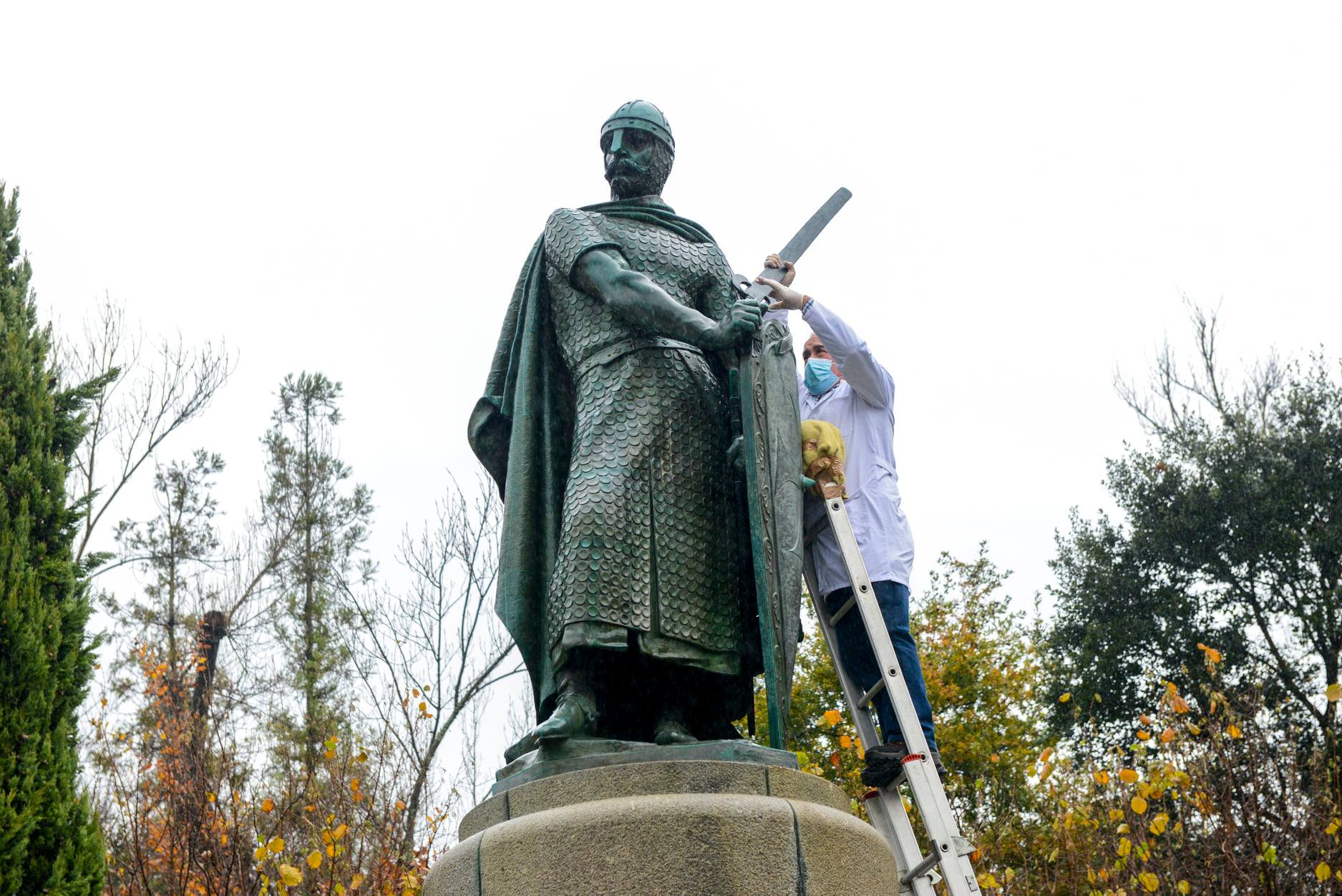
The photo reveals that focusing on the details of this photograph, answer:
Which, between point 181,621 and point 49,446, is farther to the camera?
point 181,621

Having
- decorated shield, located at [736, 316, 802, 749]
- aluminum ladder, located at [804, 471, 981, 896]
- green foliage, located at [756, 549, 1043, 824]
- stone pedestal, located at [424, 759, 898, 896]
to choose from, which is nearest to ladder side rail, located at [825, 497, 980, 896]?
aluminum ladder, located at [804, 471, 981, 896]

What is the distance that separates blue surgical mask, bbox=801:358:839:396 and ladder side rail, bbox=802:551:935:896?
3.31 ft

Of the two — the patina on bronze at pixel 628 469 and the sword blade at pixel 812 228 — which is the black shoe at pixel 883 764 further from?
the sword blade at pixel 812 228

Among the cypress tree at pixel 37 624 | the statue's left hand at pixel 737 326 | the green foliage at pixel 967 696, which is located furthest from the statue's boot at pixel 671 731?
the green foliage at pixel 967 696

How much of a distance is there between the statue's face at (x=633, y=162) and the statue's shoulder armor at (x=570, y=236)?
0.17m

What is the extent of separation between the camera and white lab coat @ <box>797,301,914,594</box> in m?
4.82

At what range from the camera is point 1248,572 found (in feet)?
62.3

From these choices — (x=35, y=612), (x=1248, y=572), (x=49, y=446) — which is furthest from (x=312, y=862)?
(x=1248, y=572)

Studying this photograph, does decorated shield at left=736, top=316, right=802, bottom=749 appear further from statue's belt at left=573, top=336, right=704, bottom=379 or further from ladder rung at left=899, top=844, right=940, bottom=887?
ladder rung at left=899, top=844, right=940, bottom=887

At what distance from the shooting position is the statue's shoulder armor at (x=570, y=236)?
454cm

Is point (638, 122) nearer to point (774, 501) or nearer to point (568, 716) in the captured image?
point (774, 501)

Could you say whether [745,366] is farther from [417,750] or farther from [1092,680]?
[1092,680]

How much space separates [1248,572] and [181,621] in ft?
50.2

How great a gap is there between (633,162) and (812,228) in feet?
2.34
